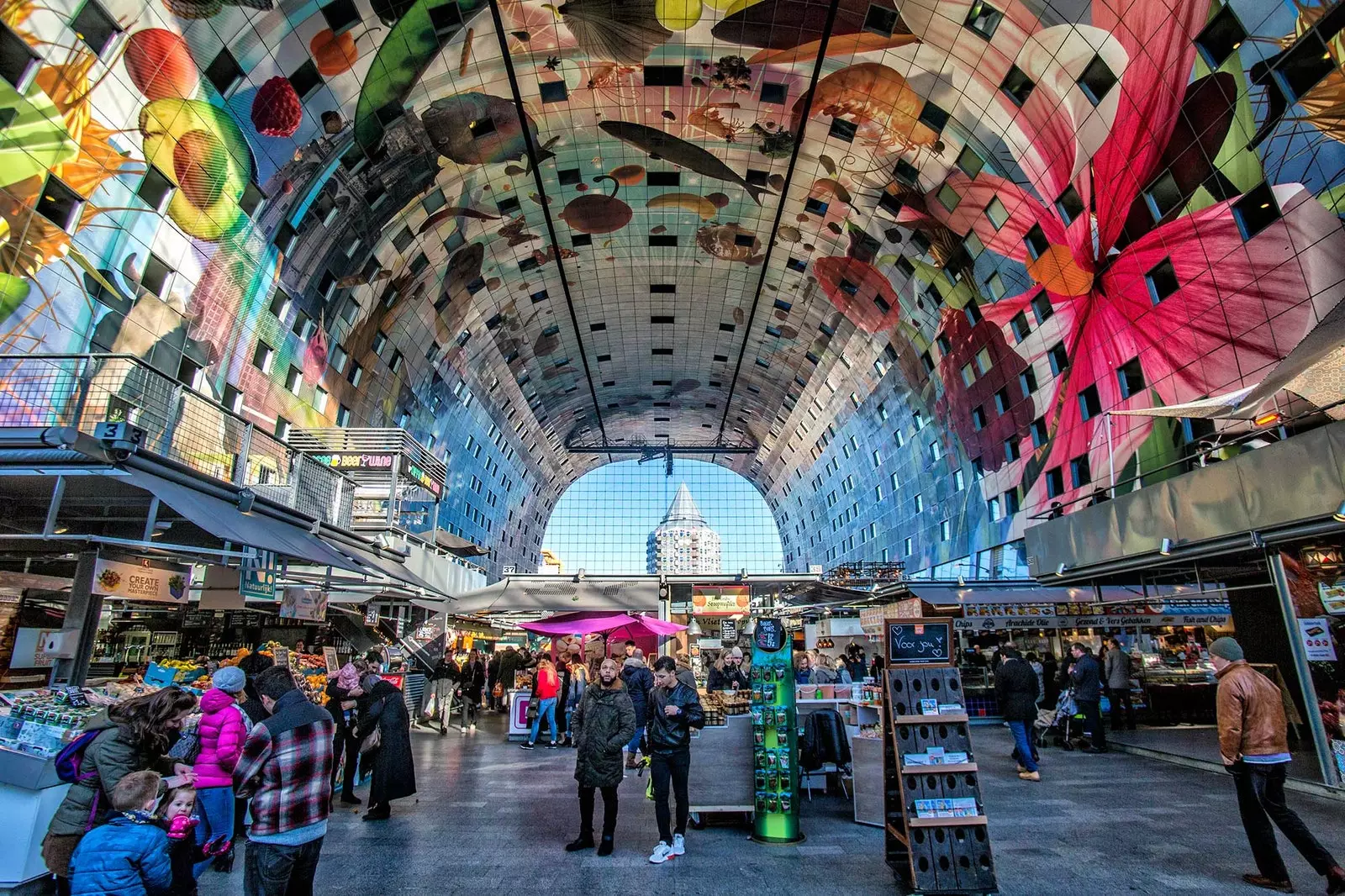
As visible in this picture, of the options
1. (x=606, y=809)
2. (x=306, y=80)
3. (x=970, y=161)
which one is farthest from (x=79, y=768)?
(x=970, y=161)

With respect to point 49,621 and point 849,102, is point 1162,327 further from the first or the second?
point 49,621

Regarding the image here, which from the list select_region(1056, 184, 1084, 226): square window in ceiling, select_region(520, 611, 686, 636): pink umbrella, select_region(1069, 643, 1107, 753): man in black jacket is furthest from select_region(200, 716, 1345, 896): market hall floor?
select_region(1056, 184, 1084, 226): square window in ceiling

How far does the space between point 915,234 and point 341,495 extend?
16.7 m

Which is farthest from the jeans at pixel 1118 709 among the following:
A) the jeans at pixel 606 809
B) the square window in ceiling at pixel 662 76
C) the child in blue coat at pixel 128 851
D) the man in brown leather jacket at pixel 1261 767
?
the square window in ceiling at pixel 662 76

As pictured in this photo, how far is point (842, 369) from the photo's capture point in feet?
99.7

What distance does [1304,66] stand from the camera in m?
9.84

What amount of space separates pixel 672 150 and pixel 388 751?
18002 millimetres

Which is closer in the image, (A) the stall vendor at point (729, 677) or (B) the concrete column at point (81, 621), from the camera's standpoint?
(B) the concrete column at point (81, 621)

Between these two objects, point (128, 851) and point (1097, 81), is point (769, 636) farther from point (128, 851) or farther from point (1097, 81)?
point (1097, 81)

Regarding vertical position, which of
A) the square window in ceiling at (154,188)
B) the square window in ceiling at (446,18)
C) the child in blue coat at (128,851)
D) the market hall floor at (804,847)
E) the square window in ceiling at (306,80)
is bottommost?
the market hall floor at (804,847)

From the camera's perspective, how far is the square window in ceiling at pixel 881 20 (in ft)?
48.9

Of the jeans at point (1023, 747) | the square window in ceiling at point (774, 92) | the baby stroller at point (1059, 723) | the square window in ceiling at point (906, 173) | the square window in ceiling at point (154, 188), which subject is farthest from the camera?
the square window in ceiling at point (906, 173)

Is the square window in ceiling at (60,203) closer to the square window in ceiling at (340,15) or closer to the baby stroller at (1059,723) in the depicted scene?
the square window in ceiling at (340,15)

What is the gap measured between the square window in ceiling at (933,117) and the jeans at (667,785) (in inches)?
642
